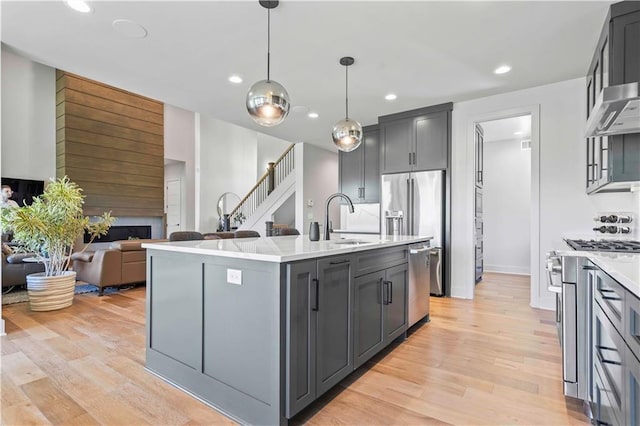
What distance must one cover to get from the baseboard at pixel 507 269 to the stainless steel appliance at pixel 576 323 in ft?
16.4

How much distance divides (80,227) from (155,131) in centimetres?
486

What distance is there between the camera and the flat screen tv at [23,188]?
5930 mm

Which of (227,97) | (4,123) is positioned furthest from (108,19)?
(4,123)

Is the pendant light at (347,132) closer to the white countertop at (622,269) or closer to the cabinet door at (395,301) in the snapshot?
the cabinet door at (395,301)

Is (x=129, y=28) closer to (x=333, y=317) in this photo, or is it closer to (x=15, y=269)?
(x=333, y=317)

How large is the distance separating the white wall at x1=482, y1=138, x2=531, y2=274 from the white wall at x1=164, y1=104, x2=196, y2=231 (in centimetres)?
774

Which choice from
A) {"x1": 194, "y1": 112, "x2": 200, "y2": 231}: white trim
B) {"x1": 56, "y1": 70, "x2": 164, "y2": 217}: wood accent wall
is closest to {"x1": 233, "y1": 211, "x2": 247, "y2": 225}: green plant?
{"x1": 194, "y1": 112, "x2": 200, "y2": 231}: white trim

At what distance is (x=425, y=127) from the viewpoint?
489cm

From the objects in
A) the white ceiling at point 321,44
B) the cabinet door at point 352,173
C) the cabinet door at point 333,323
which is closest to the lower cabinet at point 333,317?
the cabinet door at point 333,323

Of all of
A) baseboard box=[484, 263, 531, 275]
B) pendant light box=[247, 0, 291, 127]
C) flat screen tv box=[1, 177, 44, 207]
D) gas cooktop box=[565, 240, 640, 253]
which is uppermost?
pendant light box=[247, 0, 291, 127]

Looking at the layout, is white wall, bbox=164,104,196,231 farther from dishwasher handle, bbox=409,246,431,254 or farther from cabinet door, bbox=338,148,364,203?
dishwasher handle, bbox=409,246,431,254

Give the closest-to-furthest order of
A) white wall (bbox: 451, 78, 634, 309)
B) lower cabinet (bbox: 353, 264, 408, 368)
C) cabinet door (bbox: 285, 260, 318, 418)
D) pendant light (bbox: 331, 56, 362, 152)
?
cabinet door (bbox: 285, 260, 318, 418) < lower cabinet (bbox: 353, 264, 408, 368) < pendant light (bbox: 331, 56, 362, 152) < white wall (bbox: 451, 78, 634, 309)

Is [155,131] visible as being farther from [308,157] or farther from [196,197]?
[308,157]

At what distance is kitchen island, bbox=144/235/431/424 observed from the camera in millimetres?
1634
